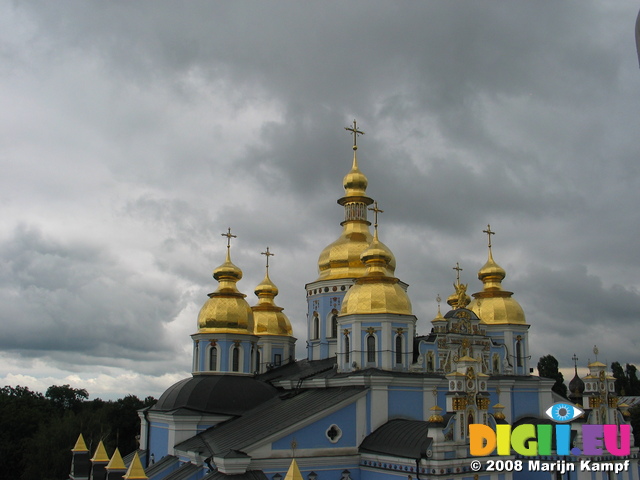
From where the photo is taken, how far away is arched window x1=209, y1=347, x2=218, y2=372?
29422mm

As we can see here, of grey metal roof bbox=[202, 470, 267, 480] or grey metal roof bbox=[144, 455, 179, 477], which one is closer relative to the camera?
grey metal roof bbox=[202, 470, 267, 480]

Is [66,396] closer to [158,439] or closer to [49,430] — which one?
[49,430]

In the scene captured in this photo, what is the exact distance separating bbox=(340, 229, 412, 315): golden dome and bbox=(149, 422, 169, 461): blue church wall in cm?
873

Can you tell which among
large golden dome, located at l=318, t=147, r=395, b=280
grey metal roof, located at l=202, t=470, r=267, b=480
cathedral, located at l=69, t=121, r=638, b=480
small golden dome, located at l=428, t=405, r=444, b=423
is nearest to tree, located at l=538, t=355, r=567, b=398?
cathedral, located at l=69, t=121, r=638, b=480

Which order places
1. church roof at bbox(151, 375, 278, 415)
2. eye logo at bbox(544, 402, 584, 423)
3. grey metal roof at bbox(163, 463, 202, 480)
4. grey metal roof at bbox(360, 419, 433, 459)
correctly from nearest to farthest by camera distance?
grey metal roof at bbox(360, 419, 433, 459) → grey metal roof at bbox(163, 463, 202, 480) → eye logo at bbox(544, 402, 584, 423) → church roof at bbox(151, 375, 278, 415)

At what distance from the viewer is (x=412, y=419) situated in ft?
76.1

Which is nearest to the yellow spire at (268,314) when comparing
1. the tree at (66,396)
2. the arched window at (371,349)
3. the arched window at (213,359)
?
the arched window at (213,359)

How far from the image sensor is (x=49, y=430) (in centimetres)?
4206

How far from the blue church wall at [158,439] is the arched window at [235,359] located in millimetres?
4124

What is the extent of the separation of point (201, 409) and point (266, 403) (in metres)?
2.59

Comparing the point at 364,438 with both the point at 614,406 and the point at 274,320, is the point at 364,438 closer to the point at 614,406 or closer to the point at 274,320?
the point at 614,406

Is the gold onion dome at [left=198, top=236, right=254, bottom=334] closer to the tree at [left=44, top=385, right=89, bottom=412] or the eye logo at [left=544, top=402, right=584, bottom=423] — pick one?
the eye logo at [left=544, top=402, right=584, bottom=423]

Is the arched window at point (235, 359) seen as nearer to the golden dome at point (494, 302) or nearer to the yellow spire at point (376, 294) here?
the yellow spire at point (376, 294)

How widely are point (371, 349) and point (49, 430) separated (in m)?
27.6
